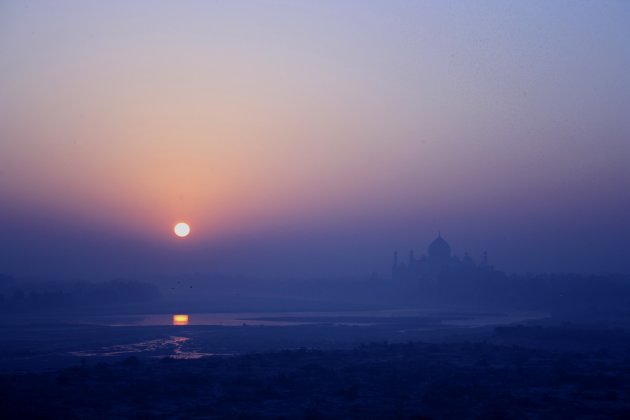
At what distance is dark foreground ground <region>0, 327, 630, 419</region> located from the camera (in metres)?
24.2

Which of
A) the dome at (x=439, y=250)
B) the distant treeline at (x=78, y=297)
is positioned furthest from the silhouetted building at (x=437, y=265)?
the distant treeline at (x=78, y=297)

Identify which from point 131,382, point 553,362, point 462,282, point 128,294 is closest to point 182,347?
point 131,382

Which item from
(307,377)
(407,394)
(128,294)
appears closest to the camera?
(407,394)

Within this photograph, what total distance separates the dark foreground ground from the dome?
89.4m

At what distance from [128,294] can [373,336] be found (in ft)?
184

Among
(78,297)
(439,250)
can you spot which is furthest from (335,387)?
(439,250)

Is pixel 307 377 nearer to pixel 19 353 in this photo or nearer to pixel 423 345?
pixel 423 345

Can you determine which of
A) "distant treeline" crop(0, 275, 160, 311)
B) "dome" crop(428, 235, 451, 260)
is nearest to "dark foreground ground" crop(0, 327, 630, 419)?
"distant treeline" crop(0, 275, 160, 311)

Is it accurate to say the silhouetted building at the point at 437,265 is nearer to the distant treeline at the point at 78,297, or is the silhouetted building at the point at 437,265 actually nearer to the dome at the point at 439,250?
the dome at the point at 439,250

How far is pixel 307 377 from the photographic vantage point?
98.4 feet

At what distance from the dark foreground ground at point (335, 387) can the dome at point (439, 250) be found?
89.4 metres

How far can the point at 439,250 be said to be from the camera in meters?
128

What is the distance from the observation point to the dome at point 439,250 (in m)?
127

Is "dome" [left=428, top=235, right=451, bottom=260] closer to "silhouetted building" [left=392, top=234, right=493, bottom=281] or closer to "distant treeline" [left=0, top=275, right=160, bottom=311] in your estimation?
"silhouetted building" [left=392, top=234, right=493, bottom=281]
